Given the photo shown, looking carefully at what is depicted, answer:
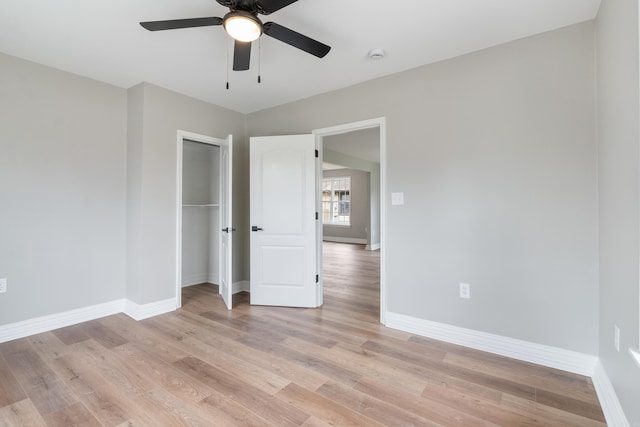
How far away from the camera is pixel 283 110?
3.93 meters

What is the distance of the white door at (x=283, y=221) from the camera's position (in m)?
3.57

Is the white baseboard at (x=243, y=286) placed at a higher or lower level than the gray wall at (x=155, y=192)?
lower

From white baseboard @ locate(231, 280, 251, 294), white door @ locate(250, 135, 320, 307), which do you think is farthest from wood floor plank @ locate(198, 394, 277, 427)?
white baseboard @ locate(231, 280, 251, 294)

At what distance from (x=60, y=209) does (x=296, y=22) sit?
2852mm

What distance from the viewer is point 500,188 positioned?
2.45 metres

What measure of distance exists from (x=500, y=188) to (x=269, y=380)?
7.48 ft

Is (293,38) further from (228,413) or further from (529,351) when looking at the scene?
(529,351)

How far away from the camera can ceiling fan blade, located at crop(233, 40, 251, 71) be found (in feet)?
6.47

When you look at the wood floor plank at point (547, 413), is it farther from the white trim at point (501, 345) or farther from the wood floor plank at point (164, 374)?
the wood floor plank at point (164, 374)

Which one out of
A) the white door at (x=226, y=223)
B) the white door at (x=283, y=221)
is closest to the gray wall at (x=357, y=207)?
the white door at (x=283, y=221)

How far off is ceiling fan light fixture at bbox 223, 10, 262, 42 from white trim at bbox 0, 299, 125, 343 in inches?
123

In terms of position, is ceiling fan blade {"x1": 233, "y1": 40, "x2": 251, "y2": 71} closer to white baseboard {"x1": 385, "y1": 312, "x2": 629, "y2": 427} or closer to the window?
white baseboard {"x1": 385, "y1": 312, "x2": 629, "y2": 427}

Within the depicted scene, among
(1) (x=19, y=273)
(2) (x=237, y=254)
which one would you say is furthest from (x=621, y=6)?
(1) (x=19, y=273)

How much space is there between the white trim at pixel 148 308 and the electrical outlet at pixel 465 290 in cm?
306
